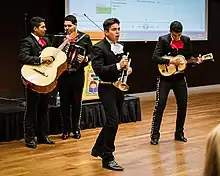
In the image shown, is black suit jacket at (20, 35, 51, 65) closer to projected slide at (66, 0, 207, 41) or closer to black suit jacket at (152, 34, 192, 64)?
black suit jacket at (152, 34, 192, 64)

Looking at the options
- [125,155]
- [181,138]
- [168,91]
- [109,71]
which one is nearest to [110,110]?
[109,71]

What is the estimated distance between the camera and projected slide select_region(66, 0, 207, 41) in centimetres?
748

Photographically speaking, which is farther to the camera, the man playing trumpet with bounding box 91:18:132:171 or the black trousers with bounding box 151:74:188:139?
the black trousers with bounding box 151:74:188:139

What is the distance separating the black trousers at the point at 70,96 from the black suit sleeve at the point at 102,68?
52.5 inches

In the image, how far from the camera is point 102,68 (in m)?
3.76

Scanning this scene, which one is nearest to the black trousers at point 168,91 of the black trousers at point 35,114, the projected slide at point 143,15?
the black trousers at point 35,114

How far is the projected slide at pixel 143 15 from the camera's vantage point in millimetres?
7480

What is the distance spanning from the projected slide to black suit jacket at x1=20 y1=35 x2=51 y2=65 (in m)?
Answer: 2.57

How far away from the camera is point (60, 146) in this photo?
4965 mm

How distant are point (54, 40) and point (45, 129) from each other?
107cm

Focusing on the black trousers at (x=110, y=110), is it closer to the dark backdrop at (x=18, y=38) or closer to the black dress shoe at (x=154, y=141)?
the black dress shoe at (x=154, y=141)

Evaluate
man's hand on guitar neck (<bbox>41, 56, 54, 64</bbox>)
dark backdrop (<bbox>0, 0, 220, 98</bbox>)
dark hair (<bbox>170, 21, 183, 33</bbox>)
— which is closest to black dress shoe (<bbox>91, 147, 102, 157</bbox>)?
man's hand on guitar neck (<bbox>41, 56, 54, 64</bbox>)

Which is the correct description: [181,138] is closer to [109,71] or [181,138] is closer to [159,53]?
[159,53]

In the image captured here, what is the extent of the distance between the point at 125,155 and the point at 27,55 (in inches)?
57.4
